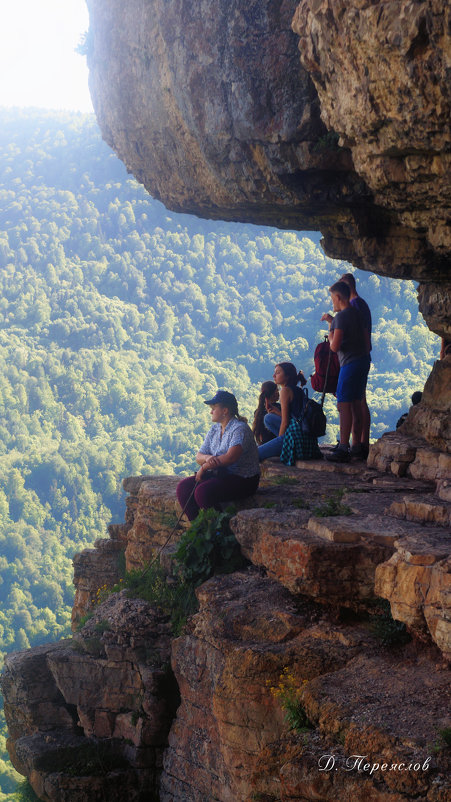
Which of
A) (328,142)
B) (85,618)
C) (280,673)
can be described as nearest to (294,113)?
(328,142)

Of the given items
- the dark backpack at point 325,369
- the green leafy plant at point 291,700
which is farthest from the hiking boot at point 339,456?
the green leafy plant at point 291,700

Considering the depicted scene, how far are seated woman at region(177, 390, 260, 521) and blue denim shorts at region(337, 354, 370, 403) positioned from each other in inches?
70.5

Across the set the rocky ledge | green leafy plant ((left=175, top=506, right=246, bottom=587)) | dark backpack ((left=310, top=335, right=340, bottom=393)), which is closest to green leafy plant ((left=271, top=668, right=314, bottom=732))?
the rocky ledge

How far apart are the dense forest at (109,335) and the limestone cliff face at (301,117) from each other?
192 ft

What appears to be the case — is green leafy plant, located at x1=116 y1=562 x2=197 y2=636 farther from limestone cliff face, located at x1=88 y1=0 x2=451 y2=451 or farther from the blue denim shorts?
limestone cliff face, located at x1=88 y1=0 x2=451 y2=451

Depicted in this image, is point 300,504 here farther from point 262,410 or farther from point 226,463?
point 262,410

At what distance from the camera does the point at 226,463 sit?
7.27 metres

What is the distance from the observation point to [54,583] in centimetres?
7319

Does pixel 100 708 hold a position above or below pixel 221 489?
below

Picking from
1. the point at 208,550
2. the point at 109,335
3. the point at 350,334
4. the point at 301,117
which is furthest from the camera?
the point at 109,335

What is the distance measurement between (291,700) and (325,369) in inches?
204

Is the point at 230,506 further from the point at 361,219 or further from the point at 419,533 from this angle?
the point at 361,219

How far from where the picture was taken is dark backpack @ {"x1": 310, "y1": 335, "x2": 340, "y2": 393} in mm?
9359

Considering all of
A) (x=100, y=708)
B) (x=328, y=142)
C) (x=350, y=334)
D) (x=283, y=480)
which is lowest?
(x=100, y=708)
